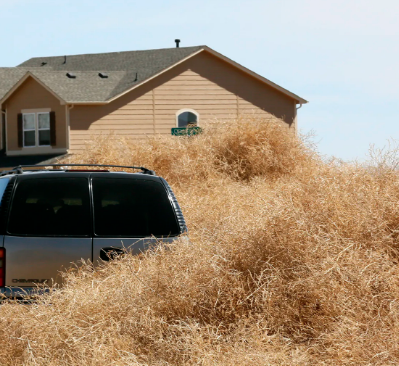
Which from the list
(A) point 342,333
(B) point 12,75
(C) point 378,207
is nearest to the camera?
(A) point 342,333

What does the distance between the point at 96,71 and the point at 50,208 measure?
94.8ft

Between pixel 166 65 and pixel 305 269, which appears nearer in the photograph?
pixel 305 269

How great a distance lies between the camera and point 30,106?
31.9m

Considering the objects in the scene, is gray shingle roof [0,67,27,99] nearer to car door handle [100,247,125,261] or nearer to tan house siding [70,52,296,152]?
tan house siding [70,52,296,152]

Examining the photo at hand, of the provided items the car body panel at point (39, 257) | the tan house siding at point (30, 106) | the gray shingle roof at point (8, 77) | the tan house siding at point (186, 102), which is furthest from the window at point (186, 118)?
the car body panel at point (39, 257)

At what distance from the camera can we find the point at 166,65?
33156mm

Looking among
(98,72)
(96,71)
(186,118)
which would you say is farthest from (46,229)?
(96,71)

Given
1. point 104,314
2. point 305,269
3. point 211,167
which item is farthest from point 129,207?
point 211,167

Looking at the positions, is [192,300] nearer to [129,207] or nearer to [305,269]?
[305,269]

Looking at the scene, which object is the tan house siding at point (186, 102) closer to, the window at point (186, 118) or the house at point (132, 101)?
the house at point (132, 101)

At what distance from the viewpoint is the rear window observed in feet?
22.3

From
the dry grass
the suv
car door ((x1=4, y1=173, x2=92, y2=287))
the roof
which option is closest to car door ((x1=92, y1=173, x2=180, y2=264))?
the suv

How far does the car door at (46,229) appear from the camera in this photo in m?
6.45

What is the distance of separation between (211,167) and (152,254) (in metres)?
13.9
